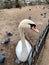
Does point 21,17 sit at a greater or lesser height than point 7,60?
lesser

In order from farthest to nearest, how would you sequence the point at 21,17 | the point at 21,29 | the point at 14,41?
the point at 21,17 → the point at 14,41 → the point at 21,29

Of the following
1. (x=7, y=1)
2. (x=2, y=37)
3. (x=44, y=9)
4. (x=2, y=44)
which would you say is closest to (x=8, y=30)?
(x=2, y=37)

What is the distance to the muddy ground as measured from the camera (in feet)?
9.91

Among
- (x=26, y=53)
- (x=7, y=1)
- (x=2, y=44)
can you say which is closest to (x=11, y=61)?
(x=26, y=53)

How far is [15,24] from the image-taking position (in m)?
4.20

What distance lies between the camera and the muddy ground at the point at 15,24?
3020 mm

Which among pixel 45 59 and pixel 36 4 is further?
pixel 36 4

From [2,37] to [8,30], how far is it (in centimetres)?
37

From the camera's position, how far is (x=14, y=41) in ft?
10.8

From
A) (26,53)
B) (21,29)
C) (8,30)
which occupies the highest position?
(21,29)

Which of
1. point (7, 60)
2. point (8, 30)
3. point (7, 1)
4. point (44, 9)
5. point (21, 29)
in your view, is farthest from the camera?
point (7, 1)

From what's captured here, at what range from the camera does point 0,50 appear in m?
3.04

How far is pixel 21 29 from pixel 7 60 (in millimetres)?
498

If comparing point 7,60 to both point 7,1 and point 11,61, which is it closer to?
point 11,61
